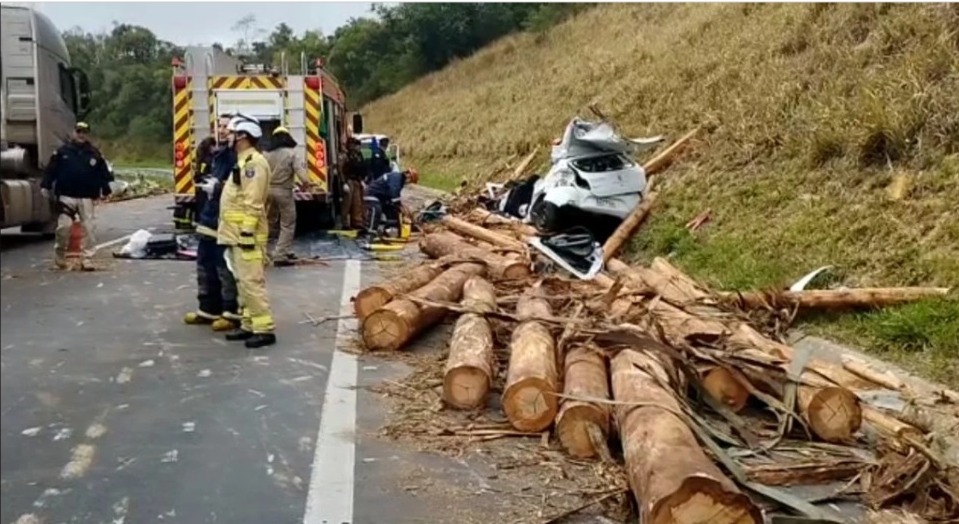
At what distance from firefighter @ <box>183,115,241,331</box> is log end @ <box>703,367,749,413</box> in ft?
13.1

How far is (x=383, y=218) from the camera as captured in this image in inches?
640

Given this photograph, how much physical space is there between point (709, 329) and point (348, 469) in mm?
2772

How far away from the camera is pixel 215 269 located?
27.1ft

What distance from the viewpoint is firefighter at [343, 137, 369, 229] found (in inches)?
629

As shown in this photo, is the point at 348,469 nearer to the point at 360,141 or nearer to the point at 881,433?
the point at 881,433

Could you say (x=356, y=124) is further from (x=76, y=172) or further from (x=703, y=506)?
(x=703, y=506)

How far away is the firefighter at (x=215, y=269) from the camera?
8.09 m

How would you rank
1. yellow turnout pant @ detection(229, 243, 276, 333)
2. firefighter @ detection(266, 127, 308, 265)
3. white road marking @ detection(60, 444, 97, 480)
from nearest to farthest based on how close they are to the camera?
1. white road marking @ detection(60, 444, 97, 480)
2. yellow turnout pant @ detection(229, 243, 276, 333)
3. firefighter @ detection(266, 127, 308, 265)

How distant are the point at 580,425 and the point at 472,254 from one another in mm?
5596

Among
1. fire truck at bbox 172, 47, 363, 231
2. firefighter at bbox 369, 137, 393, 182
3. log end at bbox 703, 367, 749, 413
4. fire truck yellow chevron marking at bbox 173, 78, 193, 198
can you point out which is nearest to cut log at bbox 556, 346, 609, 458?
log end at bbox 703, 367, 749, 413

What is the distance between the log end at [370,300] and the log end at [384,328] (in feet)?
1.30

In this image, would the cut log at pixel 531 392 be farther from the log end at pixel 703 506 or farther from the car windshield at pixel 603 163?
the car windshield at pixel 603 163

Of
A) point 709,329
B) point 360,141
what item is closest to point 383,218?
point 360,141

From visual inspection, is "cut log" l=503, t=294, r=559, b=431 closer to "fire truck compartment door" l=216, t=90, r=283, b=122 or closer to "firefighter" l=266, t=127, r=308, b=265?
"firefighter" l=266, t=127, r=308, b=265
